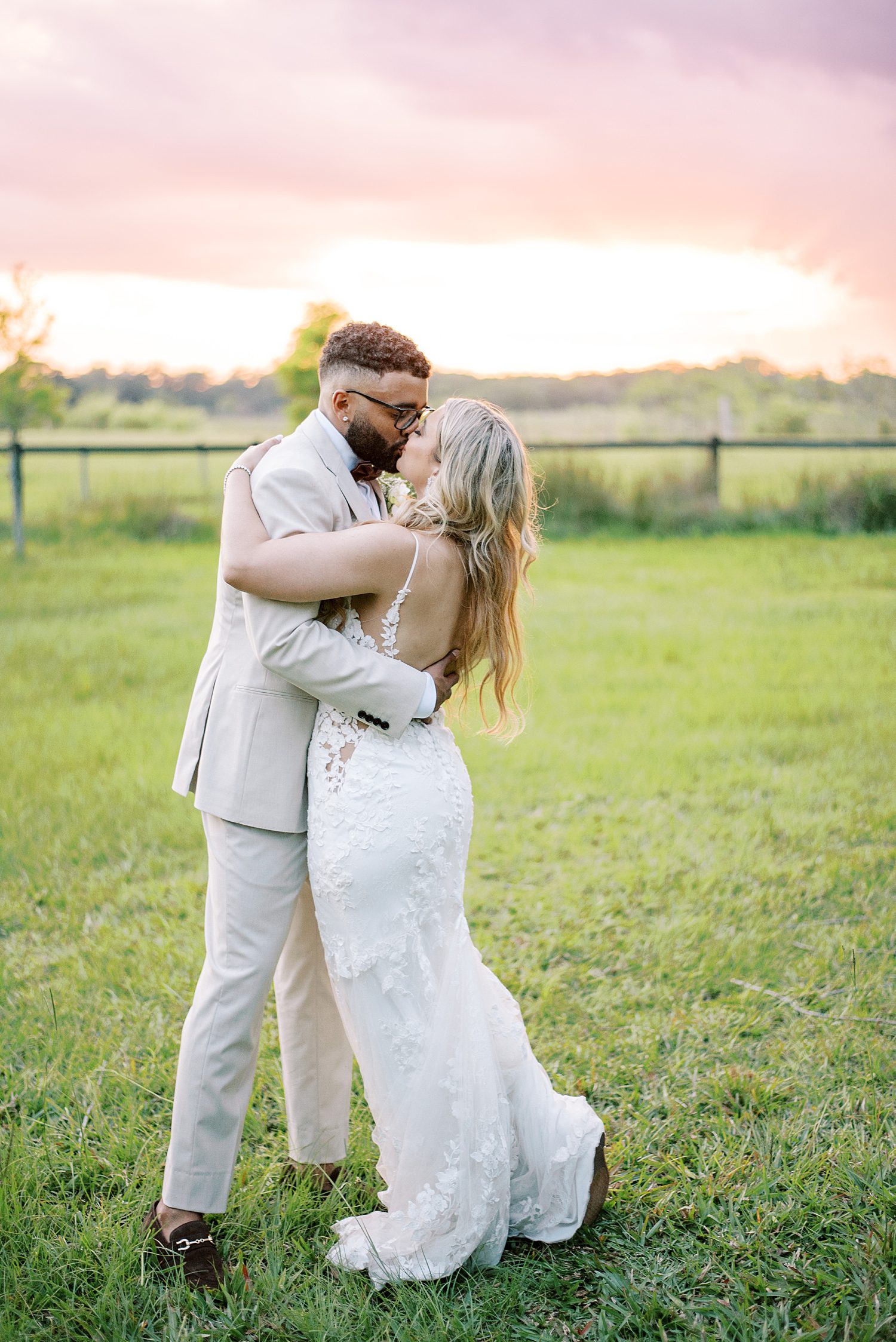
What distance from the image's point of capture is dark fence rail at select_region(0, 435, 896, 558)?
12.7 meters

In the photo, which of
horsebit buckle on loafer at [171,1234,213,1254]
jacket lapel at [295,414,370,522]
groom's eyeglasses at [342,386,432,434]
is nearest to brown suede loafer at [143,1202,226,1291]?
horsebit buckle on loafer at [171,1234,213,1254]

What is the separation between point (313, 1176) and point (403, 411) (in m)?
1.89

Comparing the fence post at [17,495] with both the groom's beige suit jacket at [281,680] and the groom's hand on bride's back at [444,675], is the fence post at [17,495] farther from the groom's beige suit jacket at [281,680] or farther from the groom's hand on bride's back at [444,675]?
the groom's hand on bride's back at [444,675]

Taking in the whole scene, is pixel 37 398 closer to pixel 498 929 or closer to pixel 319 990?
pixel 498 929

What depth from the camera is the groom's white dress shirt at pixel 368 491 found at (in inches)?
93.3

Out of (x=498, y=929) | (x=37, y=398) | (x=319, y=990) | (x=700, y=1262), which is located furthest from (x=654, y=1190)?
(x=37, y=398)

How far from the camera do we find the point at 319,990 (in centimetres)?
268

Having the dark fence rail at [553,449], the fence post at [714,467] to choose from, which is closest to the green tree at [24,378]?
the dark fence rail at [553,449]

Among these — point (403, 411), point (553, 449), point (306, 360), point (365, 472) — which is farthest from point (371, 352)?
point (306, 360)

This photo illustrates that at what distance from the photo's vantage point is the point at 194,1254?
92.6 inches

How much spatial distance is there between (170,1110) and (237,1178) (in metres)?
0.39

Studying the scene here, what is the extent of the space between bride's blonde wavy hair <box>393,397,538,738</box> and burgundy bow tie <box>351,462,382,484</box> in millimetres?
156

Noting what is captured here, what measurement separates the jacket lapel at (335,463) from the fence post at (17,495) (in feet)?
36.4

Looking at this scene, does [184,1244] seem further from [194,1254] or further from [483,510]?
[483,510]
